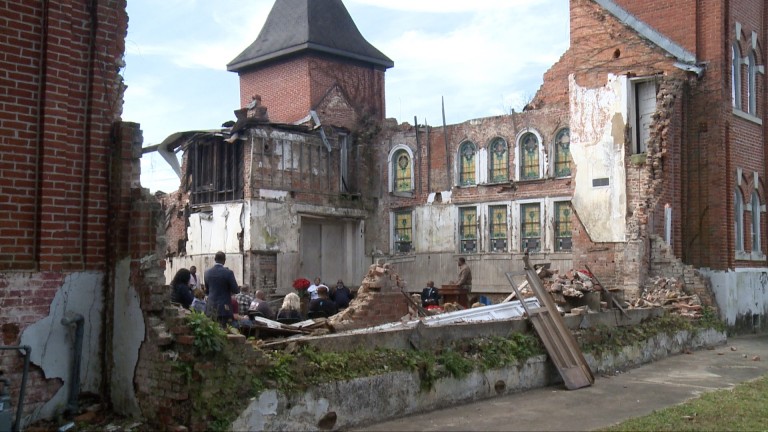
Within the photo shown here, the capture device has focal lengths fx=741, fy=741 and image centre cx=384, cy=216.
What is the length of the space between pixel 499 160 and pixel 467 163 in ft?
4.03

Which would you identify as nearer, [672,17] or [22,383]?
[22,383]

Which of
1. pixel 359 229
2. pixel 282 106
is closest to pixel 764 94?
pixel 359 229

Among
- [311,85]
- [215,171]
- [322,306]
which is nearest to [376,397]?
[322,306]

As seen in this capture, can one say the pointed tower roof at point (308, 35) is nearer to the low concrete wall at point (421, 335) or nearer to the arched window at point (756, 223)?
the arched window at point (756, 223)

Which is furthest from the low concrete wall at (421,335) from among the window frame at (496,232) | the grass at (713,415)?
the window frame at (496,232)

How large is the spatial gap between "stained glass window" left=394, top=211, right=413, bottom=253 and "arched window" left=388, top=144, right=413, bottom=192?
91 cm

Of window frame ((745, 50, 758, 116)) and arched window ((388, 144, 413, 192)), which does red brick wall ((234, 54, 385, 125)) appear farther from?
window frame ((745, 50, 758, 116))

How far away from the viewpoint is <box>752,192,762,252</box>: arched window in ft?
72.2

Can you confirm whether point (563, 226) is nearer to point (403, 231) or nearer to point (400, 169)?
point (403, 231)

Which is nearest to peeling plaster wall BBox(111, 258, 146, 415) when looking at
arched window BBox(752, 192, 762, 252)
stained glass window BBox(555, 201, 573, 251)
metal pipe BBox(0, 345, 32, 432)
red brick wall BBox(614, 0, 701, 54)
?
metal pipe BBox(0, 345, 32, 432)

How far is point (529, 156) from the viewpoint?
22703 mm

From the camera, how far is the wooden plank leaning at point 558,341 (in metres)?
11.4

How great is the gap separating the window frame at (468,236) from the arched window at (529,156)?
205cm

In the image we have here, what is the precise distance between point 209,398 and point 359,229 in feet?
61.9
